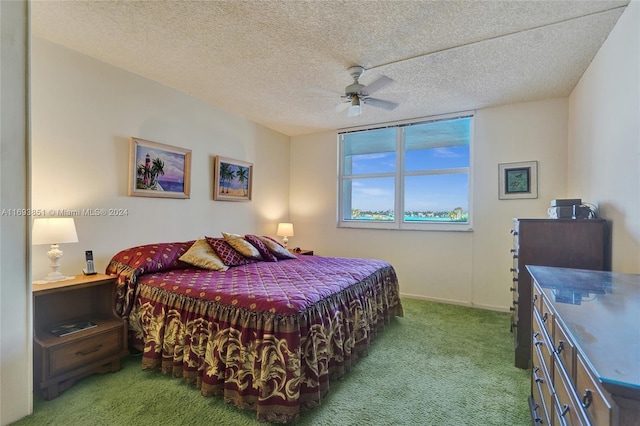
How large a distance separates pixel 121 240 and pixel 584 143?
14.9 ft

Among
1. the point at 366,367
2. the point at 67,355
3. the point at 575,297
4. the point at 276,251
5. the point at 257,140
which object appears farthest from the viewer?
the point at 257,140

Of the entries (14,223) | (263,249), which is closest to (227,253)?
(263,249)

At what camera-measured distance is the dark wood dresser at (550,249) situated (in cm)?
214

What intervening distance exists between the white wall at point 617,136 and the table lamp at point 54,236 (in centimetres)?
382

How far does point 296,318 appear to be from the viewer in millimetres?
1754

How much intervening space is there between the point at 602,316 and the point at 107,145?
3550mm

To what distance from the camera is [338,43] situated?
2.40m

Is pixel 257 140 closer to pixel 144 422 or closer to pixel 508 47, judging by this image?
pixel 508 47

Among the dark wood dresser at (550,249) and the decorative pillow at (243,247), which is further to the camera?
the decorative pillow at (243,247)

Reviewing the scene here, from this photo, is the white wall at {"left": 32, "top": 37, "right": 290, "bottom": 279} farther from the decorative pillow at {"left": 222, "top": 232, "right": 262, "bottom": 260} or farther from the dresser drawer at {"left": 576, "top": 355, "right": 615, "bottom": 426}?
the dresser drawer at {"left": 576, "top": 355, "right": 615, "bottom": 426}

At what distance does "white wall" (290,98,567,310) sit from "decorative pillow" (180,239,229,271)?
2.42 m

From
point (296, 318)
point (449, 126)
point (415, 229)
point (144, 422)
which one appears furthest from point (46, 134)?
point (449, 126)

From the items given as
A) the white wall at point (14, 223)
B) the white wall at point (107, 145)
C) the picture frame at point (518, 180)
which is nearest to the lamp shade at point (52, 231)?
the white wall at point (107, 145)

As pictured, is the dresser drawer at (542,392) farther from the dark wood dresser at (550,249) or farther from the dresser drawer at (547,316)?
the dark wood dresser at (550,249)
